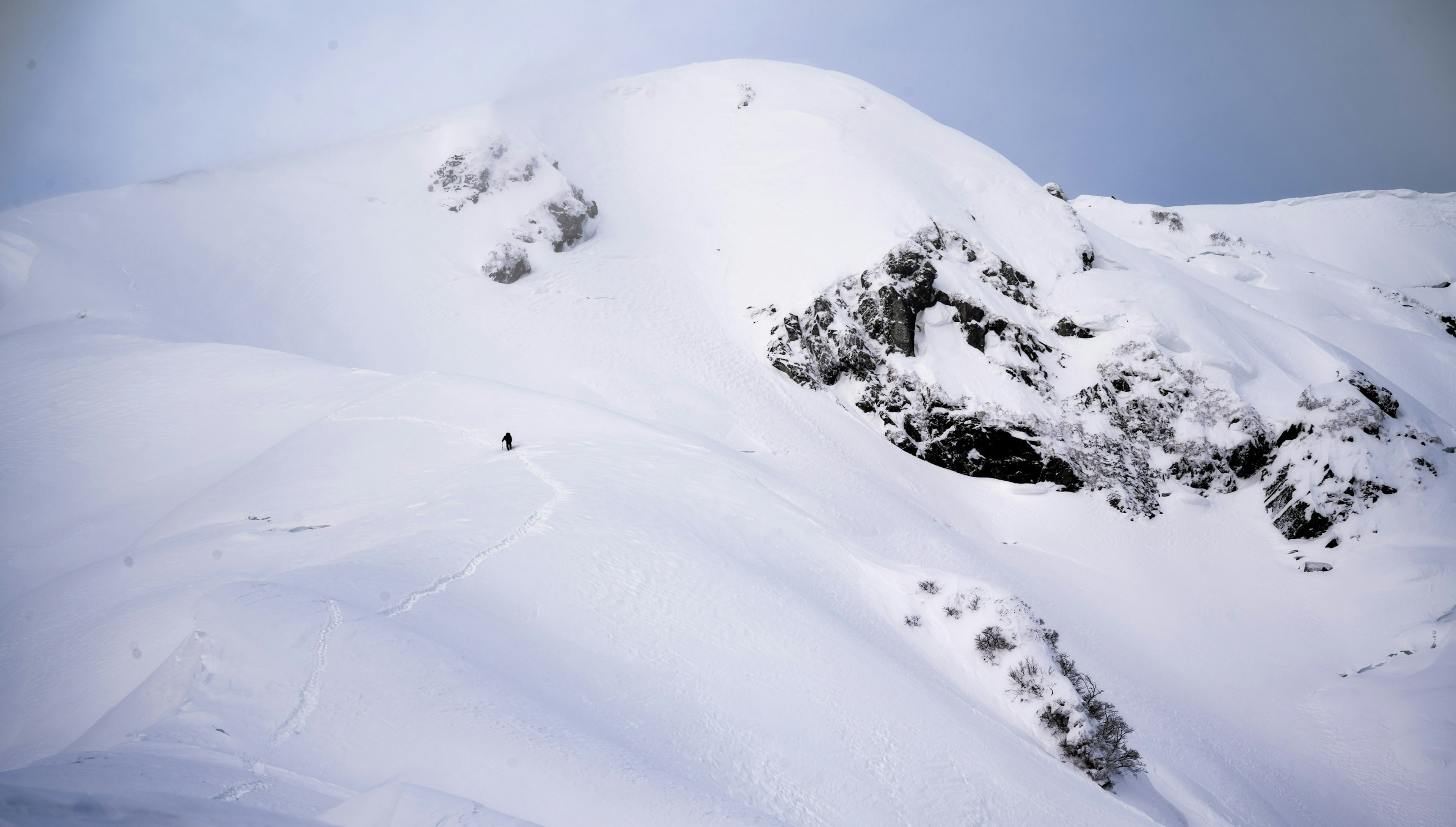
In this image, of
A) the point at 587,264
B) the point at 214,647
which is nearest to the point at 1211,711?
the point at 214,647

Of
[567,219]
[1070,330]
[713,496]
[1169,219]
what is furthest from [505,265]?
[1169,219]

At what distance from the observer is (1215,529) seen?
68.4 feet

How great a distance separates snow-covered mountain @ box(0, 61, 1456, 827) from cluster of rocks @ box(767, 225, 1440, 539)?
165mm

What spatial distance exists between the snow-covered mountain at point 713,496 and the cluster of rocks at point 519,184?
1.04 ft

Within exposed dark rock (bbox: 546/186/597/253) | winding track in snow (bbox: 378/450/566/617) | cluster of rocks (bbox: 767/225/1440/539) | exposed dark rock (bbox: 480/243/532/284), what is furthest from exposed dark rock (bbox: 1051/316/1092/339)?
exposed dark rock (bbox: 480/243/532/284)

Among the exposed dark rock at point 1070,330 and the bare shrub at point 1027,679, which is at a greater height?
the exposed dark rock at point 1070,330

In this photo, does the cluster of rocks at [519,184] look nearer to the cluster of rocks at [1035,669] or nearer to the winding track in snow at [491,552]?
the winding track in snow at [491,552]

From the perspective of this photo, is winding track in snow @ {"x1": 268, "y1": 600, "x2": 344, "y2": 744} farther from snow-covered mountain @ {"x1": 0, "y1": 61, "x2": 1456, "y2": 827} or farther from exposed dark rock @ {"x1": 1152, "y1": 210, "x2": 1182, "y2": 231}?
exposed dark rock @ {"x1": 1152, "y1": 210, "x2": 1182, "y2": 231}

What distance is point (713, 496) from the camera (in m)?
15.0

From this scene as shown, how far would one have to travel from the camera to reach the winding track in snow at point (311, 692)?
5395mm

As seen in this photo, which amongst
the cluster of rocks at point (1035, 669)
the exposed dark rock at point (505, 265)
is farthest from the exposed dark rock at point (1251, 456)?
the exposed dark rock at point (505, 265)

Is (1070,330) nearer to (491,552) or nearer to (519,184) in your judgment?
(491,552)

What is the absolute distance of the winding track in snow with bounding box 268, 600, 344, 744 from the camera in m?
5.39

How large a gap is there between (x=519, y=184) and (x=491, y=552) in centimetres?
3220
